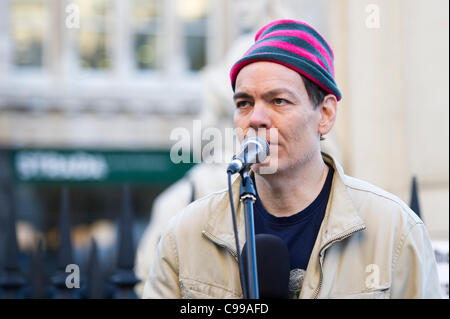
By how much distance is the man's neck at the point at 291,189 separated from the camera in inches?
95.7

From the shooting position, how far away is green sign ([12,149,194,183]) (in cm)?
1684

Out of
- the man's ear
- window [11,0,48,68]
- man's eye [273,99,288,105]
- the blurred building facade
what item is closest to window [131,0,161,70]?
the blurred building facade

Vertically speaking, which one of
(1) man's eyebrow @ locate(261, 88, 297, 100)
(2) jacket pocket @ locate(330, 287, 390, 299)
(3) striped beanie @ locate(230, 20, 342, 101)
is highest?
(3) striped beanie @ locate(230, 20, 342, 101)

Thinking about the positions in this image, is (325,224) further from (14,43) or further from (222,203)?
(14,43)

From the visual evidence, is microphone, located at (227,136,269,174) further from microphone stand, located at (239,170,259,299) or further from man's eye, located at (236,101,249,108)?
man's eye, located at (236,101,249,108)

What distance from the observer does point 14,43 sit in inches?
682

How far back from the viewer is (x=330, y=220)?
2.28m

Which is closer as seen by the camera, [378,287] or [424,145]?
[378,287]

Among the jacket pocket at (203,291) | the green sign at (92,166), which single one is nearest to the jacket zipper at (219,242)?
the jacket pocket at (203,291)

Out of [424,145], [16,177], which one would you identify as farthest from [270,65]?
[16,177]

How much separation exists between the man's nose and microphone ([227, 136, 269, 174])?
72 millimetres

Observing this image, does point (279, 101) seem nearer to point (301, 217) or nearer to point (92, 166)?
point (301, 217)

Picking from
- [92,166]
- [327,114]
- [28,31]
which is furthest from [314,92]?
[28,31]

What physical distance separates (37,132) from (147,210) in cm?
307
